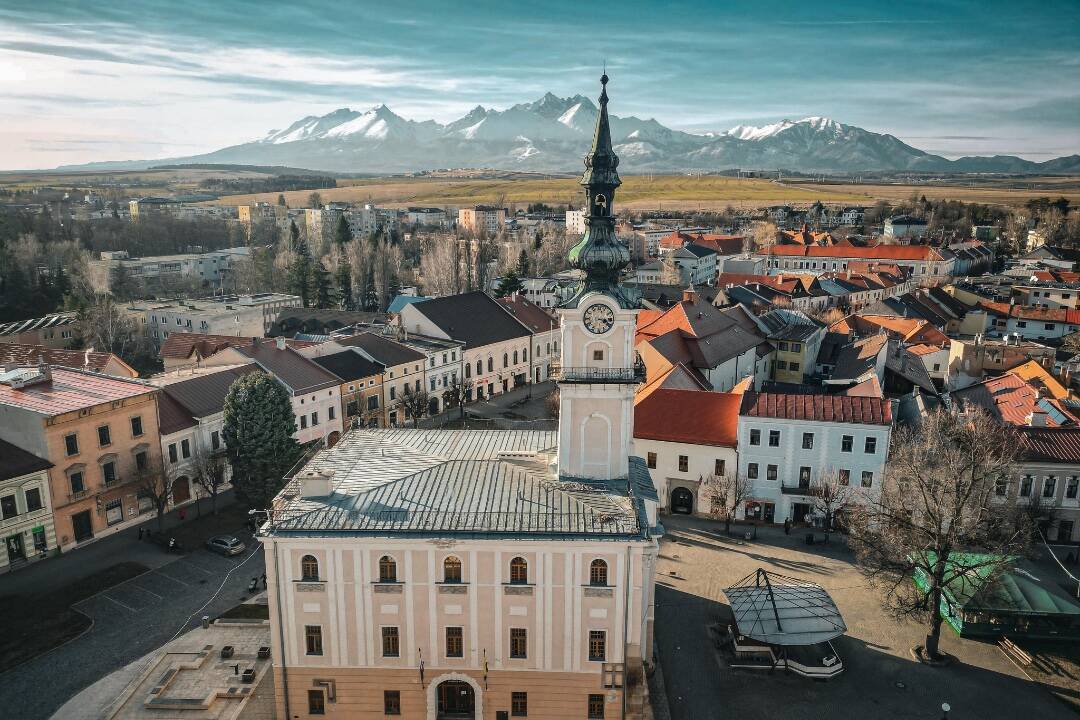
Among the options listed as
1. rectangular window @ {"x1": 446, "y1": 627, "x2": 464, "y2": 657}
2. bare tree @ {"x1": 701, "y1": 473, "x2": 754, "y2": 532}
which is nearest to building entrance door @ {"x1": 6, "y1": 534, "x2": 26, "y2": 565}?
rectangular window @ {"x1": 446, "y1": 627, "x2": 464, "y2": 657}

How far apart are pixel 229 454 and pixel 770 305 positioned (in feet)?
212

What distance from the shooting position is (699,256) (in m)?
130

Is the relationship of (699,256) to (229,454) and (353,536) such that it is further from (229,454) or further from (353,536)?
(353,536)

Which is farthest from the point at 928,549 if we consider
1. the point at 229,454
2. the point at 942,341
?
the point at 942,341

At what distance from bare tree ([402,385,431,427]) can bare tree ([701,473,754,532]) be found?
25.3 m

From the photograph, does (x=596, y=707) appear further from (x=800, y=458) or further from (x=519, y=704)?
(x=800, y=458)

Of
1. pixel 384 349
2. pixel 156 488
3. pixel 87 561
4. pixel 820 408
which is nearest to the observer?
pixel 87 561

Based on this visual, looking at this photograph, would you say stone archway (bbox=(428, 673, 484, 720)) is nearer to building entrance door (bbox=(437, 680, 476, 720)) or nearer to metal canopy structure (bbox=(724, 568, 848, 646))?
building entrance door (bbox=(437, 680, 476, 720))

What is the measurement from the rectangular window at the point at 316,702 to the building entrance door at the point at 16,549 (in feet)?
66.0

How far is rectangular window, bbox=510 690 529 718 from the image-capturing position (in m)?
25.3

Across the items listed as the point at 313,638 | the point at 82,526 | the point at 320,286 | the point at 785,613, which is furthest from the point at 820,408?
the point at 320,286

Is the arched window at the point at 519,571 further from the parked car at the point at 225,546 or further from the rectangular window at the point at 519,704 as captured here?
the parked car at the point at 225,546

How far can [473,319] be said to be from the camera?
70.1 meters

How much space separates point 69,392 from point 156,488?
6.91 meters
